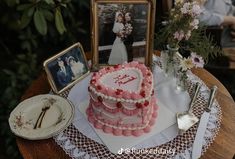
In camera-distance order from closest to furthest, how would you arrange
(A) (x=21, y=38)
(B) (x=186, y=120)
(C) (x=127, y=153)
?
(C) (x=127, y=153)
(B) (x=186, y=120)
(A) (x=21, y=38)

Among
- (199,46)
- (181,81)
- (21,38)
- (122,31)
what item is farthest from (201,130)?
(21,38)

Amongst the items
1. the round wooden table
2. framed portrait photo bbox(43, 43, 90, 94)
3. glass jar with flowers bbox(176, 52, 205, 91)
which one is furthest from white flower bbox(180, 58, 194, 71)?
framed portrait photo bbox(43, 43, 90, 94)

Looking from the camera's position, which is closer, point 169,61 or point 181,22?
point 181,22

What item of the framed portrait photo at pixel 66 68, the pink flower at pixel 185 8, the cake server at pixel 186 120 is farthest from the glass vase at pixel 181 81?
the framed portrait photo at pixel 66 68

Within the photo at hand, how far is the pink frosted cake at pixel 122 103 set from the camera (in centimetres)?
109

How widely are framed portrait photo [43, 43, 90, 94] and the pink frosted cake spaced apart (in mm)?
179

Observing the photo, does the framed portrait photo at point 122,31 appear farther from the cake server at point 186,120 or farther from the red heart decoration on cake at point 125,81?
the cake server at point 186,120

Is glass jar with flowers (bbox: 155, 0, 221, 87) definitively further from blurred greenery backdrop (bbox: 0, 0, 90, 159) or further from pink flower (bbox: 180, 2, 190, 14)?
blurred greenery backdrop (bbox: 0, 0, 90, 159)

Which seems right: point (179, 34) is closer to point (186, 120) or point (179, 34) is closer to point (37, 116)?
point (186, 120)

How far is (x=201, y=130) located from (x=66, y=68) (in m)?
0.56

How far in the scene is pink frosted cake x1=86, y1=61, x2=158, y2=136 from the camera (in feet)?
3.57

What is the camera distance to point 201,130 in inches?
45.3

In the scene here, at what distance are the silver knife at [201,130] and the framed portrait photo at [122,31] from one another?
0.97 feet

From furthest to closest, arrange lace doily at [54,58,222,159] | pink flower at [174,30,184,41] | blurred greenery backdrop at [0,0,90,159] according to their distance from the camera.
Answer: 1. blurred greenery backdrop at [0,0,90,159]
2. pink flower at [174,30,184,41]
3. lace doily at [54,58,222,159]
